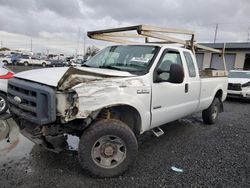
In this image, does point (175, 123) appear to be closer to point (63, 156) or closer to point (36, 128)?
point (63, 156)

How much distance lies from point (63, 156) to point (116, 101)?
1559 millimetres

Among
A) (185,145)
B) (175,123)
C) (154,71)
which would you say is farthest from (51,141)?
(175,123)

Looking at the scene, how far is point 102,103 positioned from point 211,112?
4306mm

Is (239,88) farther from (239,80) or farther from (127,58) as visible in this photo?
(127,58)

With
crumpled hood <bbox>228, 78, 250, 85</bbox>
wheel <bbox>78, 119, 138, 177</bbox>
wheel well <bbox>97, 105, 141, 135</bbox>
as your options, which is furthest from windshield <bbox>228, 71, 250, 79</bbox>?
wheel <bbox>78, 119, 138, 177</bbox>

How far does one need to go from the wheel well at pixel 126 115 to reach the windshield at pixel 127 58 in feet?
2.21

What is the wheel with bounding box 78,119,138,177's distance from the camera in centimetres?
326

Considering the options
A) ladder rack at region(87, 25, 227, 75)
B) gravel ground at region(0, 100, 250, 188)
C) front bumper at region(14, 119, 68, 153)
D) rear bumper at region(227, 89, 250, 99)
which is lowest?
gravel ground at region(0, 100, 250, 188)

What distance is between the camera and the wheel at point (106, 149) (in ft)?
10.7

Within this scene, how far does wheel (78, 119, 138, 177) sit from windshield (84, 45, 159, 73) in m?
1.12

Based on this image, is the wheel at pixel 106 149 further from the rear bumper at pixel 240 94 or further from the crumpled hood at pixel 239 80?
the crumpled hood at pixel 239 80

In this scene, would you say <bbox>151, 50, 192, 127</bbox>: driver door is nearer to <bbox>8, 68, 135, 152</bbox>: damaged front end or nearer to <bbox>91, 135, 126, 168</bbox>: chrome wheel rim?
<bbox>91, 135, 126, 168</bbox>: chrome wheel rim

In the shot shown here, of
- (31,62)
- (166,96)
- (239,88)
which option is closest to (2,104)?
(166,96)

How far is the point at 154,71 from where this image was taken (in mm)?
3975
